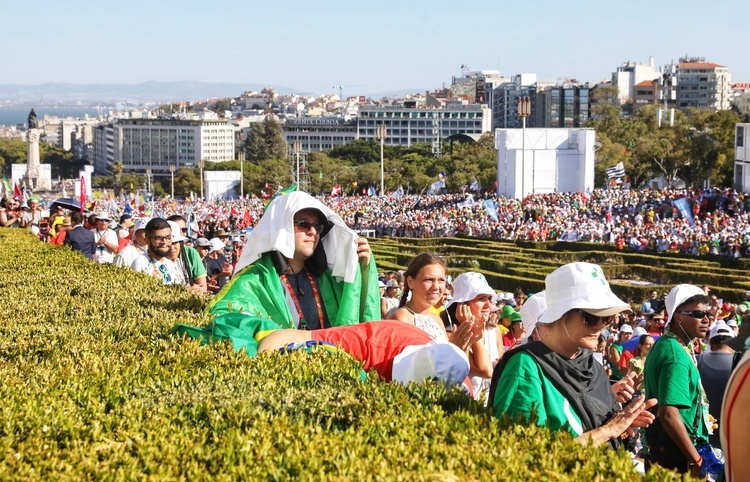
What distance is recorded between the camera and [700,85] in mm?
146250

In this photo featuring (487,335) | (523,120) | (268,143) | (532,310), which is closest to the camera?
(532,310)

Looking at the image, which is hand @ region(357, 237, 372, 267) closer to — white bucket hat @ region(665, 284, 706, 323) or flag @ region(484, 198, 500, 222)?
white bucket hat @ region(665, 284, 706, 323)

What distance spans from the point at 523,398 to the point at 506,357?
7.9 inches

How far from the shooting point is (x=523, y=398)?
3613 mm

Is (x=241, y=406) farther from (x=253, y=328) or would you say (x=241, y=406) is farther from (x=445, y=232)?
(x=445, y=232)

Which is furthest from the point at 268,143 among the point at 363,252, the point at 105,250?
the point at 363,252

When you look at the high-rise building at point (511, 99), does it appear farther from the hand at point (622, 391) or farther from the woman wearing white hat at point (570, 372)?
the woman wearing white hat at point (570, 372)

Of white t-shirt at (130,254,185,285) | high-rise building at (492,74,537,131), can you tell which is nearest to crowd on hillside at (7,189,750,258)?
white t-shirt at (130,254,185,285)

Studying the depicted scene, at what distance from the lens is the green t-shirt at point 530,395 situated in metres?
3.59

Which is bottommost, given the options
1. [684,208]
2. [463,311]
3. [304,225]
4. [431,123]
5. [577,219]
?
[577,219]

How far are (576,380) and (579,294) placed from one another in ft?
1.00

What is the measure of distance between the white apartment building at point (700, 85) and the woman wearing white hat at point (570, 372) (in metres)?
147

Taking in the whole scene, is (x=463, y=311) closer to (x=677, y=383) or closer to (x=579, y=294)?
(x=677, y=383)

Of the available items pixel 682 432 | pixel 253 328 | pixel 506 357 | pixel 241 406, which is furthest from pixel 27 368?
pixel 682 432
